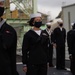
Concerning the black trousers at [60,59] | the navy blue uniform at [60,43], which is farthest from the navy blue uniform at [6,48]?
the black trousers at [60,59]

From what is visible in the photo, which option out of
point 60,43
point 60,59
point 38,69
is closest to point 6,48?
point 38,69

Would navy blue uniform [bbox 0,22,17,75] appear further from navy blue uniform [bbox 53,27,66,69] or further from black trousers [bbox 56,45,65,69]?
black trousers [bbox 56,45,65,69]

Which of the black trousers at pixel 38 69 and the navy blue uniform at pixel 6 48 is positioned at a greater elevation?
the navy blue uniform at pixel 6 48

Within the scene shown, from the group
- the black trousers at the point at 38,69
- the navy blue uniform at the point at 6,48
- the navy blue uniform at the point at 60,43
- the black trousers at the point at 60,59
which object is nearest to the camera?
the navy blue uniform at the point at 6,48

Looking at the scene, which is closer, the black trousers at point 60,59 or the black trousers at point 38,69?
the black trousers at point 38,69

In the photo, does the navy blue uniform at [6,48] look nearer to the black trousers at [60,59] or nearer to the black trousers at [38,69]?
the black trousers at [38,69]

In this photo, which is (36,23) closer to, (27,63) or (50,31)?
(27,63)

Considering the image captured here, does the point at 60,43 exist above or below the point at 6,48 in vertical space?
below

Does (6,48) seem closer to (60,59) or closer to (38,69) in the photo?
(38,69)

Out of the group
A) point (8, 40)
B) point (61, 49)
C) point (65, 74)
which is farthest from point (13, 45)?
point (61, 49)

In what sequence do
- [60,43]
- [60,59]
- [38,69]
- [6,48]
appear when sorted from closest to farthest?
[6,48], [38,69], [60,43], [60,59]

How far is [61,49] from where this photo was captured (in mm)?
12023

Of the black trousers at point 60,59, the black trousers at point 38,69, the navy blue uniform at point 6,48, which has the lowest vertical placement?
the black trousers at point 60,59

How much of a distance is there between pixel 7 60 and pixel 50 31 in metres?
9.04
